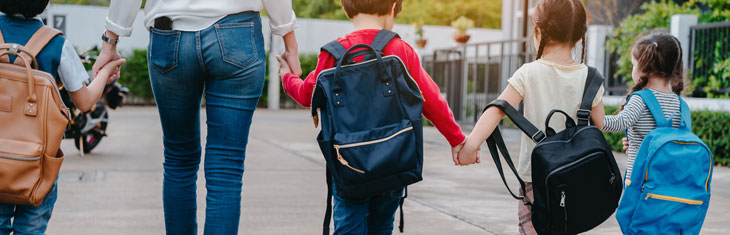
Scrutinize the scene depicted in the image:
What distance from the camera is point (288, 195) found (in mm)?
6262

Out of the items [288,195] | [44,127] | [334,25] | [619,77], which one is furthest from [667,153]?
[334,25]

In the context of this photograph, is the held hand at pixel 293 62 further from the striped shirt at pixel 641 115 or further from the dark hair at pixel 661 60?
the dark hair at pixel 661 60

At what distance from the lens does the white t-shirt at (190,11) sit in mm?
2959

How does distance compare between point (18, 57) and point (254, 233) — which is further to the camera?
point (254, 233)

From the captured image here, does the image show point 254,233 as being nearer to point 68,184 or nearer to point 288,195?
point 288,195

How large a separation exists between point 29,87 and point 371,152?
1.19m

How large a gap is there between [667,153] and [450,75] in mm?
13849

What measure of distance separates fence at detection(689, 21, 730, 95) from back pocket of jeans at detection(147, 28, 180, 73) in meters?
8.33

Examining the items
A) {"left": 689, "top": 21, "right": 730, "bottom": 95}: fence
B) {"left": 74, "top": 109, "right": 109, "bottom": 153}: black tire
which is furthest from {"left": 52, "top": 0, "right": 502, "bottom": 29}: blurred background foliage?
A: {"left": 74, "top": 109, "right": 109, "bottom": 153}: black tire

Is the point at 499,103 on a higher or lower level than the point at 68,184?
higher

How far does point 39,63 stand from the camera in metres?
2.90

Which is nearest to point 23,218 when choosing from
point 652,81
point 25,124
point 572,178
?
point 25,124

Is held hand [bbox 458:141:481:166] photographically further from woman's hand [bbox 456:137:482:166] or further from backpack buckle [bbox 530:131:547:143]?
backpack buckle [bbox 530:131:547:143]

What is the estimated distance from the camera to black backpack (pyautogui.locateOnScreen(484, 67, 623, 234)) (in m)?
2.86
